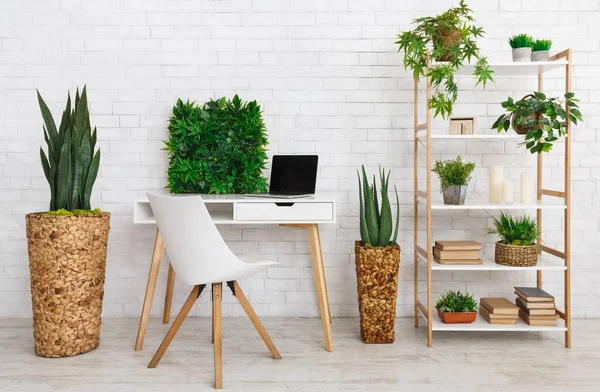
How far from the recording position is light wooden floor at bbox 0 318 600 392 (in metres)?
2.39

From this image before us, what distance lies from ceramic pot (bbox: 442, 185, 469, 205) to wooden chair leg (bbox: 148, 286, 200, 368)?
1.39m

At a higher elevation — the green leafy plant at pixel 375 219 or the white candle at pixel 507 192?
the white candle at pixel 507 192

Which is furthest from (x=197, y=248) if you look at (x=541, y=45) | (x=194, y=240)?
(x=541, y=45)

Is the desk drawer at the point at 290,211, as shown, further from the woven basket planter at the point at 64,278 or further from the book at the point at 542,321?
the book at the point at 542,321

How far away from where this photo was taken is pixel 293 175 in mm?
3160

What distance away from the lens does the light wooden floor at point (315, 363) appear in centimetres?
239

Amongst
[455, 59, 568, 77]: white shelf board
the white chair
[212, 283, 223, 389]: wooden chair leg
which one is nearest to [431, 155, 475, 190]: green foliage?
[455, 59, 568, 77]: white shelf board

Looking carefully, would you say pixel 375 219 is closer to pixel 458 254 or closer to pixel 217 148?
pixel 458 254

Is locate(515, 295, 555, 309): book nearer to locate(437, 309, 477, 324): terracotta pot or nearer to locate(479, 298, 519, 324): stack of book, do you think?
locate(479, 298, 519, 324): stack of book

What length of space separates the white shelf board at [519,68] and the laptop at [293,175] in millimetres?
975

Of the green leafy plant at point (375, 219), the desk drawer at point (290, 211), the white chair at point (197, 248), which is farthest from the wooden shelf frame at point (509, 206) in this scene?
the white chair at point (197, 248)

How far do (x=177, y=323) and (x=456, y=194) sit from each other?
5.10 ft

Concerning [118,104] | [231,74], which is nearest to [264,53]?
[231,74]

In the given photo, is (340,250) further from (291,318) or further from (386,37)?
(386,37)
